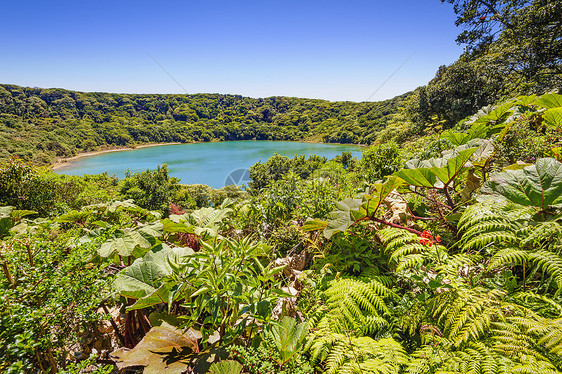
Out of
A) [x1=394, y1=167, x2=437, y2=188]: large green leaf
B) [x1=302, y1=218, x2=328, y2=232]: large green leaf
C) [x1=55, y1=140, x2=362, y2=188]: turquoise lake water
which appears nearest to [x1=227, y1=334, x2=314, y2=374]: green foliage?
[x1=302, y1=218, x2=328, y2=232]: large green leaf

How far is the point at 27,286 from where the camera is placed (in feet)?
3.05

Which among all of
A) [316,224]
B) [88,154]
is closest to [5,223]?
[316,224]

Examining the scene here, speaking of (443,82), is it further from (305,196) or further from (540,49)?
(305,196)

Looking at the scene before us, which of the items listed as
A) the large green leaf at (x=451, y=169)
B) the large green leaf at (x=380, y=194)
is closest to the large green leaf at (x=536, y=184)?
the large green leaf at (x=451, y=169)

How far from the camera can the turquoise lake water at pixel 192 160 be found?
6344cm

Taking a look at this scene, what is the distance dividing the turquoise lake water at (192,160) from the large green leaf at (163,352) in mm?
53323

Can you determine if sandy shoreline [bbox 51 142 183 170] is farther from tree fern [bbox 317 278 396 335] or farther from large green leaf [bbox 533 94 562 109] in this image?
large green leaf [bbox 533 94 562 109]

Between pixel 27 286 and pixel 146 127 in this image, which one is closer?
pixel 27 286

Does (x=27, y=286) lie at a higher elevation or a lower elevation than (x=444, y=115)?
lower

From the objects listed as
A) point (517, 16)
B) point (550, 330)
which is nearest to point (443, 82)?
point (517, 16)

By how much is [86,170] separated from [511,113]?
86989 mm

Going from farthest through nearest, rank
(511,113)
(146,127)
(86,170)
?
(146,127)
(86,170)
(511,113)

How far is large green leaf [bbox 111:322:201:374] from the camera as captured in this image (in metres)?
1.03

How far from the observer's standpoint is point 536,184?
1.35 metres
